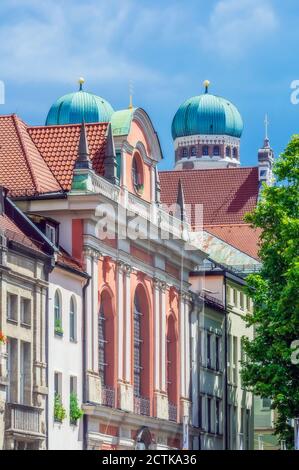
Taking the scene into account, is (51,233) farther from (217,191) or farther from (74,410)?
(217,191)

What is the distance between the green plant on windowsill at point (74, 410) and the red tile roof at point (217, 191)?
225ft

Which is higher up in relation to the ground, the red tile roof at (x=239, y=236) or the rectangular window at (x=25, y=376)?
the red tile roof at (x=239, y=236)

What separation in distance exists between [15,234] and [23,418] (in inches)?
287

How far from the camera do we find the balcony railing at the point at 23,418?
78.3 m

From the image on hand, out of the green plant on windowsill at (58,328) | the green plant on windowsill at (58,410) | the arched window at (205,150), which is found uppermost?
the arched window at (205,150)

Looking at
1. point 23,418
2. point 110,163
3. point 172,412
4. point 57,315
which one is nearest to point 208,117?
point 172,412

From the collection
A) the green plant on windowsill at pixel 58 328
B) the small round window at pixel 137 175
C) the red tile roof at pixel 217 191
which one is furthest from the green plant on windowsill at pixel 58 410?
the red tile roof at pixel 217 191

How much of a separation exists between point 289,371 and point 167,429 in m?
8.22

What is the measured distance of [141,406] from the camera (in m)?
96.8

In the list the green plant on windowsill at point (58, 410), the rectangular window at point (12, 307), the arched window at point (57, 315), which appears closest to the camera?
the rectangular window at point (12, 307)

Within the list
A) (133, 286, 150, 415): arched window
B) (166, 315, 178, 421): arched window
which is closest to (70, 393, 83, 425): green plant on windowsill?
(133, 286, 150, 415): arched window

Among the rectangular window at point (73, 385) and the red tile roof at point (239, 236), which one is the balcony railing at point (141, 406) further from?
the red tile roof at point (239, 236)

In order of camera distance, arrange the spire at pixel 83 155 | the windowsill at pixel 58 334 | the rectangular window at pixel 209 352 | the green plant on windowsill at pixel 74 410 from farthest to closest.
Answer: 1. the rectangular window at pixel 209 352
2. the spire at pixel 83 155
3. the green plant on windowsill at pixel 74 410
4. the windowsill at pixel 58 334
